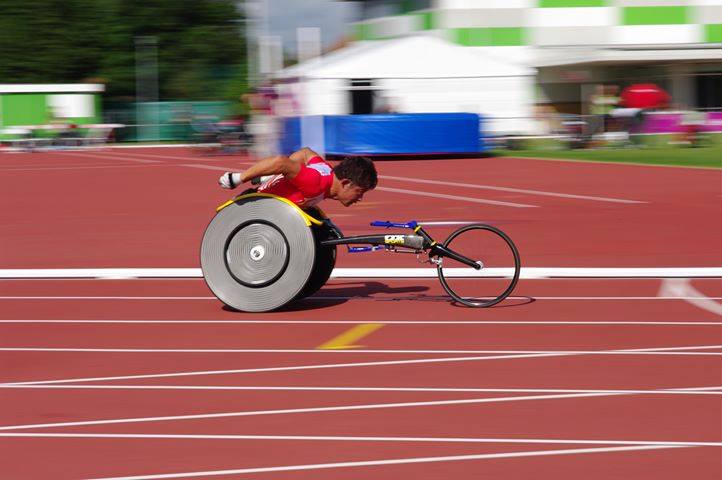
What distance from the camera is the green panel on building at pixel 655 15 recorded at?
52.6m

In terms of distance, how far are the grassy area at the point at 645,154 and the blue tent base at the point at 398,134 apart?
190 cm

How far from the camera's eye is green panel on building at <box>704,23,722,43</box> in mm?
52969

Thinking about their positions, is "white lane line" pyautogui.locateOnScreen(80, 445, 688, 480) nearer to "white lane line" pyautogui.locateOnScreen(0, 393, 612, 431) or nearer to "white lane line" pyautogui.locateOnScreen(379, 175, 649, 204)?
Answer: "white lane line" pyautogui.locateOnScreen(0, 393, 612, 431)

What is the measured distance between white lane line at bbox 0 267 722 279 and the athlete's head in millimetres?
2061

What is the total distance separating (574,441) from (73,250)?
30.8ft

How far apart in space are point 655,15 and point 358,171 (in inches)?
1822

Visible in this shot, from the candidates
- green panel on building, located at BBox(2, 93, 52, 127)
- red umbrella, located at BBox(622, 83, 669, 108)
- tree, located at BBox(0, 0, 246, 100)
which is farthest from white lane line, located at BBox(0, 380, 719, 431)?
tree, located at BBox(0, 0, 246, 100)

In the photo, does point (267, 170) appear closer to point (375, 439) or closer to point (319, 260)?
point (319, 260)

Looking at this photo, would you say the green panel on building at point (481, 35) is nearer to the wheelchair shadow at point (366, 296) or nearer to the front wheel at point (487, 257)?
the wheelchair shadow at point (366, 296)

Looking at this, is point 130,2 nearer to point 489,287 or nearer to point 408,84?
point 408,84

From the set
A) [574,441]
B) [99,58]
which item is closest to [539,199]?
[574,441]

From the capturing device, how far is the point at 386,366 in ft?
24.2

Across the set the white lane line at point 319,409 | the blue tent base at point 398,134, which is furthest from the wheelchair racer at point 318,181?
the blue tent base at point 398,134

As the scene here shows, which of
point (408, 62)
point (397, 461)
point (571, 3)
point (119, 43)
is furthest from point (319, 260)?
point (119, 43)
